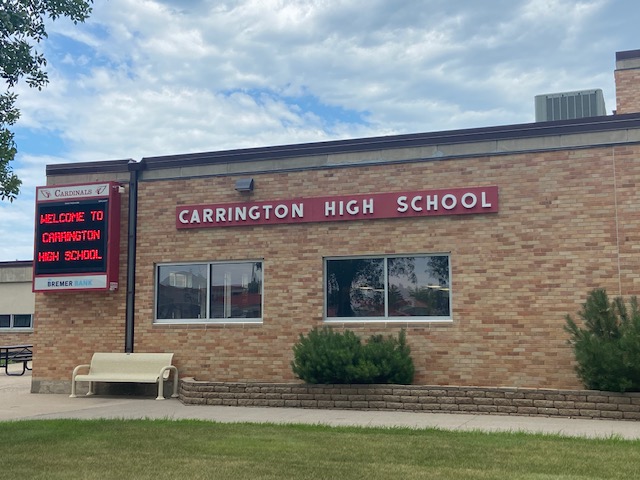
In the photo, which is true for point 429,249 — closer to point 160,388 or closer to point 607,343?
point 607,343

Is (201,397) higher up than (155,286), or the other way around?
(155,286)

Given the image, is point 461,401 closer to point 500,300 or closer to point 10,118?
point 500,300

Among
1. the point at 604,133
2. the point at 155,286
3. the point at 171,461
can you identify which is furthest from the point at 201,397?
the point at 604,133

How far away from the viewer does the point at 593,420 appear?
11.4 metres

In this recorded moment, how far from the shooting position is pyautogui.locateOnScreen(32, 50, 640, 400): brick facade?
13.1 meters

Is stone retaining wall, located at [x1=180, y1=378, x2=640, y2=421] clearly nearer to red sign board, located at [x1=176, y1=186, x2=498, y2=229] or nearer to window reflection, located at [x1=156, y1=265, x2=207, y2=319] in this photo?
window reflection, located at [x1=156, y1=265, x2=207, y2=319]

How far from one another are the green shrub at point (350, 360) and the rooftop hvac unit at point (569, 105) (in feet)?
23.7

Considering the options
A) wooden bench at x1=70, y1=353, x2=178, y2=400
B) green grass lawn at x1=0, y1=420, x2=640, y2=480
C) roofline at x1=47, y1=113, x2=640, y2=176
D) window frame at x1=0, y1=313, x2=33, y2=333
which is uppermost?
roofline at x1=47, y1=113, x2=640, y2=176

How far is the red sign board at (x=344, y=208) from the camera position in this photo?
13.8m

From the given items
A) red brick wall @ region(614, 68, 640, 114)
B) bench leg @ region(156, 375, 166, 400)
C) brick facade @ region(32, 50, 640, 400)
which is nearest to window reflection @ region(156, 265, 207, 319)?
brick facade @ region(32, 50, 640, 400)

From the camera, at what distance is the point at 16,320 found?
3231cm

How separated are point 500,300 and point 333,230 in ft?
11.4

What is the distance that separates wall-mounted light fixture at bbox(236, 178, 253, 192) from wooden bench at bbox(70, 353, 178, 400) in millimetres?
3708

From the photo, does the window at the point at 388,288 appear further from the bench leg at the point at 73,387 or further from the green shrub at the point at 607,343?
the bench leg at the point at 73,387
